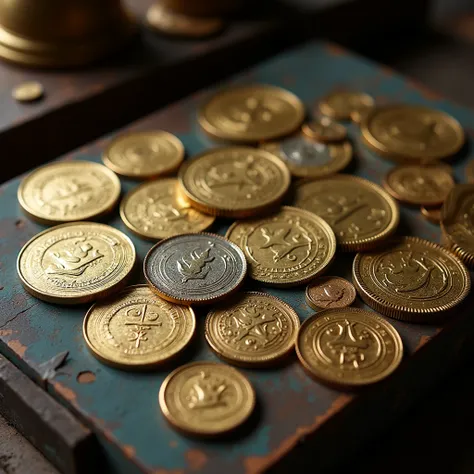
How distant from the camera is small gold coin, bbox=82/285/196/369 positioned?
6.06 feet

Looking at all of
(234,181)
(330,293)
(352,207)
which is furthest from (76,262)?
(352,207)

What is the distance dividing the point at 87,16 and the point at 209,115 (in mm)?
589

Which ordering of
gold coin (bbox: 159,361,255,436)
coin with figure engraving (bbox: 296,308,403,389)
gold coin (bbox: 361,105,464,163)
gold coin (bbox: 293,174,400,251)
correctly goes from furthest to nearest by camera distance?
1. gold coin (bbox: 361,105,464,163)
2. gold coin (bbox: 293,174,400,251)
3. coin with figure engraving (bbox: 296,308,403,389)
4. gold coin (bbox: 159,361,255,436)

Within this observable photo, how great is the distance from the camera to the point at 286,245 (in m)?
2.17

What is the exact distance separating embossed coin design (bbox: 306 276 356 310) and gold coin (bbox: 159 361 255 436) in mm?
314

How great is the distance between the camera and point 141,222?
7.34 ft

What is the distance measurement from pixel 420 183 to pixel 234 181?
57cm

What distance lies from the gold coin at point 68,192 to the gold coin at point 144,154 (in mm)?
55

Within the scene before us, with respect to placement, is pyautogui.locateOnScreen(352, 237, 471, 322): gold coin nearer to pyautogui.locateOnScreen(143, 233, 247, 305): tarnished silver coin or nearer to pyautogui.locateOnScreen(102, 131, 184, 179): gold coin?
pyautogui.locateOnScreen(143, 233, 247, 305): tarnished silver coin

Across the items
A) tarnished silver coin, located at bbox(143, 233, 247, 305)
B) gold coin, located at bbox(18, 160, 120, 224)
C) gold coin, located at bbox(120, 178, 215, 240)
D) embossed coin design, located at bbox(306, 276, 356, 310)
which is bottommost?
gold coin, located at bbox(18, 160, 120, 224)

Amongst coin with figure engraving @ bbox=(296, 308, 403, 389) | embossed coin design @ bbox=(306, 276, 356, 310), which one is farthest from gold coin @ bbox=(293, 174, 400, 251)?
coin with figure engraving @ bbox=(296, 308, 403, 389)

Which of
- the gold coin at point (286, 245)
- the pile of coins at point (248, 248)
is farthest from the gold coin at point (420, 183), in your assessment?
the gold coin at point (286, 245)

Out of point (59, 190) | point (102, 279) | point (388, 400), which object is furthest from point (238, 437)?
point (59, 190)

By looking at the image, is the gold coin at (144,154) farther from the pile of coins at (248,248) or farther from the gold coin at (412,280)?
the gold coin at (412,280)
